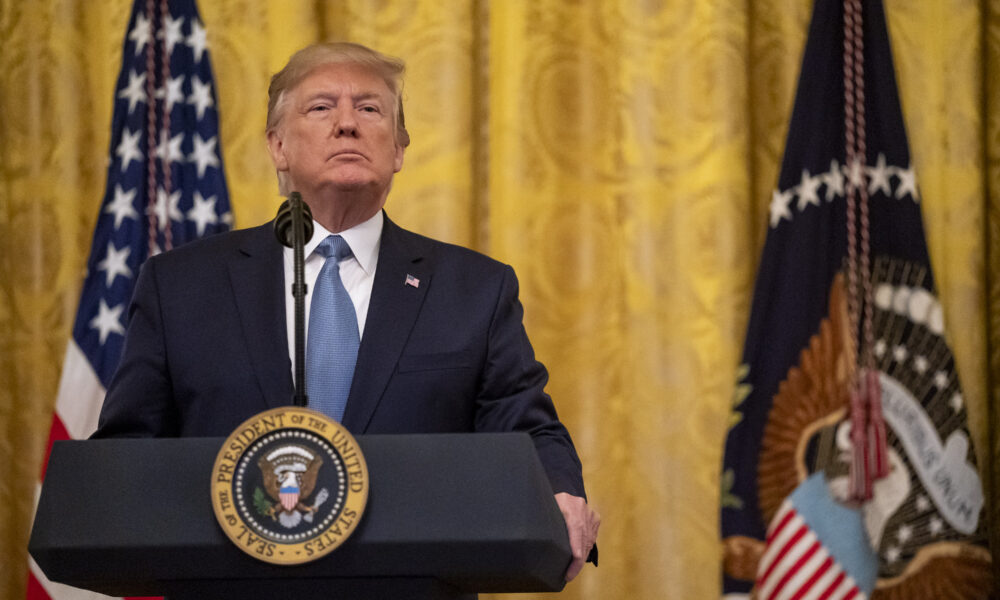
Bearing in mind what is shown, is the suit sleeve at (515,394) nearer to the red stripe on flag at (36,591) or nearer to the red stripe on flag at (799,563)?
the red stripe on flag at (799,563)

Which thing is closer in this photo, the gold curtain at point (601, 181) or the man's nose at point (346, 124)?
the man's nose at point (346, 124)

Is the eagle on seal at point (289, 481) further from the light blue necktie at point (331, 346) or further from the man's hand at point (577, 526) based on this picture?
the light blue necktie at point (331, 346)

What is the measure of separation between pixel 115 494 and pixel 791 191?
98.1 inches

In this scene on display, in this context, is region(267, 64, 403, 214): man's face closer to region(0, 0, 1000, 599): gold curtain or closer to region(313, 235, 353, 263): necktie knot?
region(313, 235, 353, 263): necktie knot

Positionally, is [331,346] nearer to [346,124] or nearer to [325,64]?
[346,124]

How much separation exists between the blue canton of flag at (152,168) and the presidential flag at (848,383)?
1.76 metres

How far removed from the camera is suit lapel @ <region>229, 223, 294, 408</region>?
1902 millimetres

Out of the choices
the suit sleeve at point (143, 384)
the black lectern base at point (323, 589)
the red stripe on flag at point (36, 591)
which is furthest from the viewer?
the red stripe on flag at point (36, 591)

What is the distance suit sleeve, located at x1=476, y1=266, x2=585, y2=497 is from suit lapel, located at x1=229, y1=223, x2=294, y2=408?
14.7 inches

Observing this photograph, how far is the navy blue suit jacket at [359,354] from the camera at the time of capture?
190cm

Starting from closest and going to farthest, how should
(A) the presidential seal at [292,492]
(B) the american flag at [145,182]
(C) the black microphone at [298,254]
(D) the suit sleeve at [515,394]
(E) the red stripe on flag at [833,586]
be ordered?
(A) the presidential seal at [292,492] < (C) the black microphone at [298,254] < (D) the suit sleeve at [515,394] < (E) the red stripe on flag at [833,586] < (B) the american flag at [145,182]

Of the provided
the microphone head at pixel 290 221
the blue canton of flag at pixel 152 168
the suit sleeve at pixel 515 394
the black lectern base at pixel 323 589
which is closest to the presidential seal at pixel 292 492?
the black lectern base at pixel 323 589

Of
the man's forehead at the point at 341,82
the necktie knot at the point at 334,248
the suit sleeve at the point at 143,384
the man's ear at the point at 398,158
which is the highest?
the man's forehead at the point at 341,82

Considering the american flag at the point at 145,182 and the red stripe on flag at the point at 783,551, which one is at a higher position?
the american flag at the point at 145,182
